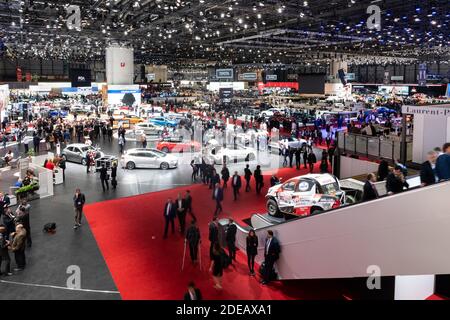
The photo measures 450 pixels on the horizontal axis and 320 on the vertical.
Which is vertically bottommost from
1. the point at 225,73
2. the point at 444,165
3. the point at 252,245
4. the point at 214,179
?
the point at 252,245

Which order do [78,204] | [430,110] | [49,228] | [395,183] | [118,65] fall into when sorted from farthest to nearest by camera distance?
[118,65], [430,110], [78,204], [49,228], [395,183]

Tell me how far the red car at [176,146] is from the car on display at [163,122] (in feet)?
27.1

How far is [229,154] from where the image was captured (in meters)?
22.7

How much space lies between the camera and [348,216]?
25.3ft

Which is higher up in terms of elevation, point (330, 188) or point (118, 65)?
point (118, 65)

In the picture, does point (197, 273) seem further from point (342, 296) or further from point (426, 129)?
point (426, 129)

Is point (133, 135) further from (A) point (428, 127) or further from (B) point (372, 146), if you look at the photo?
(A) point (428, 127)

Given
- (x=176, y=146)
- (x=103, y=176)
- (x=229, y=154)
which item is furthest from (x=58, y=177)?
(x=229, y=154)

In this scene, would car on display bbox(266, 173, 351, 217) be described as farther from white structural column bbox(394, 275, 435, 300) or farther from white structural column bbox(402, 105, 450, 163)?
white structural column bbox(402, 105, 450, 163)

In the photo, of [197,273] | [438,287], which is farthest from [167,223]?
[438,287]

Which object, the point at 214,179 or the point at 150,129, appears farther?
the point at 150,129

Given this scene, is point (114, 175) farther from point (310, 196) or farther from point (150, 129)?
point (150, 129)

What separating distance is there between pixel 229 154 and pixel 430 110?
37.2 ft

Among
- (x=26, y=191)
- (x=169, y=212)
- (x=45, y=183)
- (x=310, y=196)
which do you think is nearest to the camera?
(x=310, y=196)
